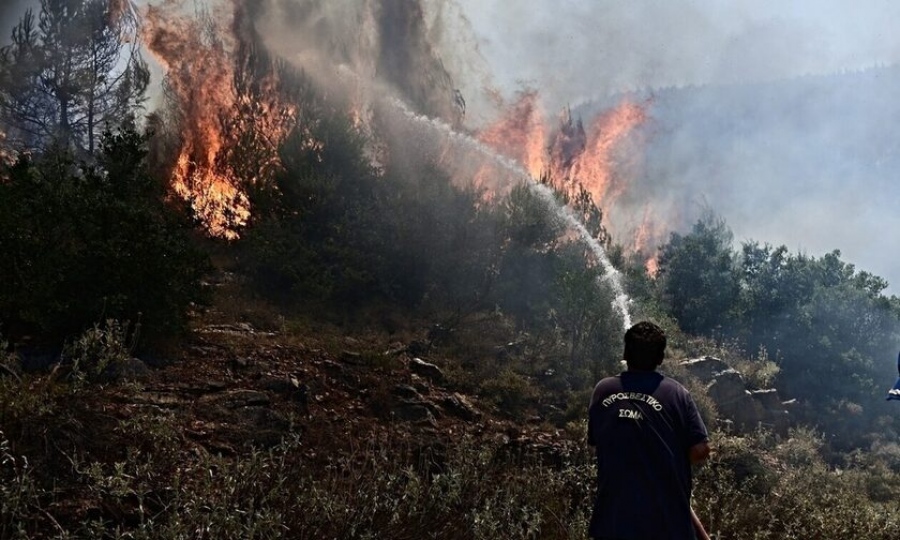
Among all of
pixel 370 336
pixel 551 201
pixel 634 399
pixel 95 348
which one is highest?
pixel 551 201

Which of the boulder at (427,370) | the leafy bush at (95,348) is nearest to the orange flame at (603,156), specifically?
the boulder at (427,370)

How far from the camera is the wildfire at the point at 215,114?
19625 millimetres

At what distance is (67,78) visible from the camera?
23.6 meters

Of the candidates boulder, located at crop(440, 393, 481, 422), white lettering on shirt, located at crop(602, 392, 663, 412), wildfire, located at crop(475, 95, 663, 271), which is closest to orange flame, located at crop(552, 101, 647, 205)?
wildfire, located at crop(475, 95, 663, 271)

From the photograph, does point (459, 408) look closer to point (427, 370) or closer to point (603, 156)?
point (427, 370)

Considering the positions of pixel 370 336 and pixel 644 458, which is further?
pixel 370 336

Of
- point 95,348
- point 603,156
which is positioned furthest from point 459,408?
point 603,156

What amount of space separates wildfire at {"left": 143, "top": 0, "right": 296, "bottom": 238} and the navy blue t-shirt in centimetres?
1744

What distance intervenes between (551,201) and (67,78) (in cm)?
1910

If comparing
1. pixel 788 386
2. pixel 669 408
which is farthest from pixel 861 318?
pixel 669 408

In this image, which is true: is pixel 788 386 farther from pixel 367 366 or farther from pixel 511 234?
pixel 367 366

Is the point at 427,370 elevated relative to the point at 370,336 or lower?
lower

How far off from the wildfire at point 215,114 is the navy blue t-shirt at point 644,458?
687 inches

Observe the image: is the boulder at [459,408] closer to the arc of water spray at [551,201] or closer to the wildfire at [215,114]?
the arc of water spray at [551,201]
